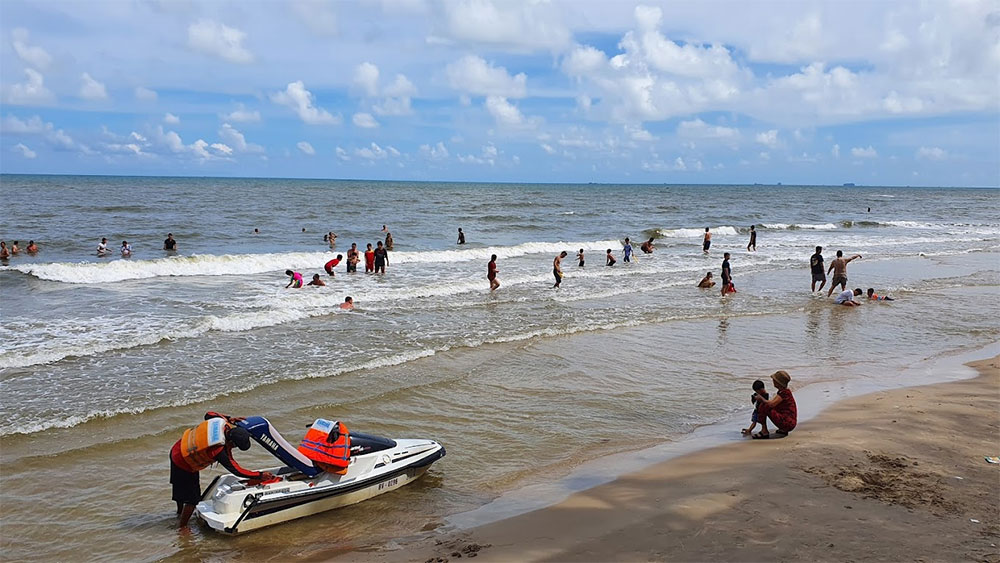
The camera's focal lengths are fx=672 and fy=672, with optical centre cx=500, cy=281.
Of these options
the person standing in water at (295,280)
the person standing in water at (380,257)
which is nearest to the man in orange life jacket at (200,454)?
the person standing in water at (295,280)

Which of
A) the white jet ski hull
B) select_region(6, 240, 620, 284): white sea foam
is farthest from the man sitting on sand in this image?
select_region(6, 240, 620, 284): white sea foam

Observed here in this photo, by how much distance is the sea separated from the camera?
757 cm

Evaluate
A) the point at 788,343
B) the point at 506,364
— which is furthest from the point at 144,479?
the point at 788,343

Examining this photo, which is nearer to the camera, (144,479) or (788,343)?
(144,479)

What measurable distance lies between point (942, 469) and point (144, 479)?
921 cm

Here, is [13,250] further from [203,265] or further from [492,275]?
[492,275]

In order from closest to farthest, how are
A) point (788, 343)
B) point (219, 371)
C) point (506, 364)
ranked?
point (219, 371)
point (506, 364)
point (788, 343)

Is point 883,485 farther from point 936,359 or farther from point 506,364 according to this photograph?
point 936,359

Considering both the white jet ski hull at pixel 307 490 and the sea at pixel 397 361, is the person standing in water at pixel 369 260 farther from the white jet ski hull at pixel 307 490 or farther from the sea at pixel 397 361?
the white jet ski hull at pixel 307 490

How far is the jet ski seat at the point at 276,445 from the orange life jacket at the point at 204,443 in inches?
8.3

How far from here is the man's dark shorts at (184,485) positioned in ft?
22.6

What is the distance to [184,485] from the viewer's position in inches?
273

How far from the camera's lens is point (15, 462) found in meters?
8.49

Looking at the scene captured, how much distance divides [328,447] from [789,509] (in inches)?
188
